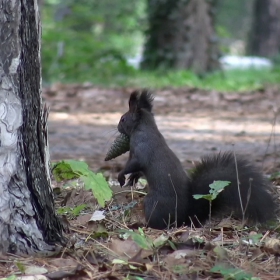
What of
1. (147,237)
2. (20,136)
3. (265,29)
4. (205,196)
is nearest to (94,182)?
(147,237)

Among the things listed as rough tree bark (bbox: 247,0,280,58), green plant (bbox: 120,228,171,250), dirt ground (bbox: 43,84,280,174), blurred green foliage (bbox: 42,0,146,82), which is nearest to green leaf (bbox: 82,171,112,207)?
green plant (bbox: 120,228,171,250)

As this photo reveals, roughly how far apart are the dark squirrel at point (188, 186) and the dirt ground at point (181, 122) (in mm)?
1452

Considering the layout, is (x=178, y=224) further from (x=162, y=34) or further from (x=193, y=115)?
(x=162, y=34)

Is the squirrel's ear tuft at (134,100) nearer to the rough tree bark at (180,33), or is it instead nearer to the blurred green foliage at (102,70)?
the blurred green foliage at (102,70)

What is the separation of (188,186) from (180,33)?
1046 cm

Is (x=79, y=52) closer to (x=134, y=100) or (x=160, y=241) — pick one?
(x=134, y=100)

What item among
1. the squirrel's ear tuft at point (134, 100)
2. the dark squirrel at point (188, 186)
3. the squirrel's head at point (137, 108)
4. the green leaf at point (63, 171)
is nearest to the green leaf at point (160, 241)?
the dark squirrel at point (188, 186)

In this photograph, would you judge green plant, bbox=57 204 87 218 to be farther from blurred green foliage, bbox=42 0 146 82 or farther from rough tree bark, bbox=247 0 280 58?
rough tree bark, bbox=247 0 280 58

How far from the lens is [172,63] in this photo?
14.2 m

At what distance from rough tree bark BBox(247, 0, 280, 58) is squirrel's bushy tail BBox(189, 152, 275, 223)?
18.7 meters

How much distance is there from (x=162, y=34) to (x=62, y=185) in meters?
9.77

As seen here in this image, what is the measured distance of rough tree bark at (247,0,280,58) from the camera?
22395mm

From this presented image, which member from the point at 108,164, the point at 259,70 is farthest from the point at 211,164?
the point at 259,70

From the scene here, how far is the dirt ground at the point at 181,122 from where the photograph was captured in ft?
23.1
